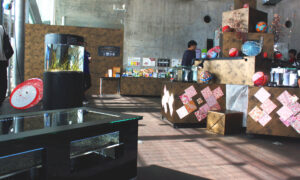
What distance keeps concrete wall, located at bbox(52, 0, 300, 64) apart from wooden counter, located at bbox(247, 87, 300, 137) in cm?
770

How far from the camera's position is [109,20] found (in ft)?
36.5

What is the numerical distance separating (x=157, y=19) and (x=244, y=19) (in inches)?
270

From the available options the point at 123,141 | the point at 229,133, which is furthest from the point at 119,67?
the point at 123,141

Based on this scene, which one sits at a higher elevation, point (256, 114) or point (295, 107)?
point (295, 107)

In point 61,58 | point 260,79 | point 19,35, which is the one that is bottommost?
point 260,79

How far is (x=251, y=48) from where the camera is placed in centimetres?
391

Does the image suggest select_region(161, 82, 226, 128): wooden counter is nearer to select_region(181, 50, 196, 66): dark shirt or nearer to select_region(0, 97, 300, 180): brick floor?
select_region(0, 97, 300, 180): brick floor

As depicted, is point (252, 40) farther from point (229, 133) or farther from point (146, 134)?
point (146, 134)

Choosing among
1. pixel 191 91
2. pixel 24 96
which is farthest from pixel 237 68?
pixel 24 96

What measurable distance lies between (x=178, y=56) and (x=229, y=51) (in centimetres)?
686

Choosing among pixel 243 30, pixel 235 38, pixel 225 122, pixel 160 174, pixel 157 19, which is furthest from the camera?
pixel 157 19

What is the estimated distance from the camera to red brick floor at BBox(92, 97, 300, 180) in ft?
6.79

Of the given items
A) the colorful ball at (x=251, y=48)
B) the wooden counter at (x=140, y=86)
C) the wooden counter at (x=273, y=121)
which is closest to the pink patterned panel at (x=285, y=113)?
the wooden counter at (x=273, y=121)

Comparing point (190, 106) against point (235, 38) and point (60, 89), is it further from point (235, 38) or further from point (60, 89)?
point (60, 89)
